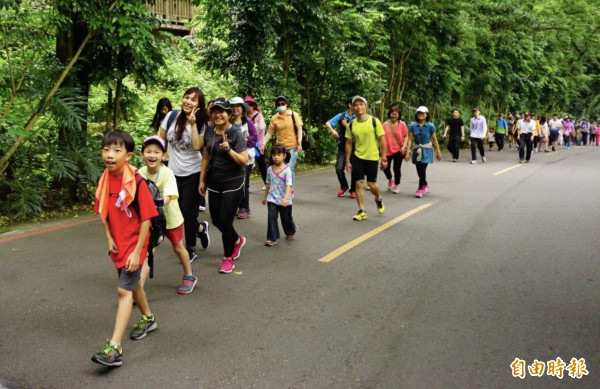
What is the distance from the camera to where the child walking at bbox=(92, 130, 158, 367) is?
4039 millimetres

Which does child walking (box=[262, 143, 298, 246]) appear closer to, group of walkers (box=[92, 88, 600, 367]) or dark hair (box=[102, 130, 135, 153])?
group of walkers (box=[92, 88, 600, 367])

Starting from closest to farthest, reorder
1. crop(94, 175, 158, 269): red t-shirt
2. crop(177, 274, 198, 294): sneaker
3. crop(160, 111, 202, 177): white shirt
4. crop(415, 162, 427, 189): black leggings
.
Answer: crop(94, 175, 158, 269): red t-shirt
crop(177, 274, 198, 294): sneaker
crop(160, 111, 202, 177): white shirt
crop(415, 162, 427, 189): black leggings

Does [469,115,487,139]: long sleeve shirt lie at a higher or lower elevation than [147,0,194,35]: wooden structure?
lower

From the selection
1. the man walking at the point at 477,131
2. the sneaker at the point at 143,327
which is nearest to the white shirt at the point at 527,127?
the man walking at the point at 477,131

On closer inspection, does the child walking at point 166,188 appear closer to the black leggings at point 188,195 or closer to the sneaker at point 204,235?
the black leggings at point 188,195

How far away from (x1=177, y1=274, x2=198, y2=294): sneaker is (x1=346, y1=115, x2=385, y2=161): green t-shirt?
4420 millimetres

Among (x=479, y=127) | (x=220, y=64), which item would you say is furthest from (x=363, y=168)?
(x=479, y=127)

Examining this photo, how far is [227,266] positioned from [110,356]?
2.41m

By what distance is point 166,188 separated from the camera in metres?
5.05

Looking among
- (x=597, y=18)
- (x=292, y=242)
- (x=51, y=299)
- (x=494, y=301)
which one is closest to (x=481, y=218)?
(x=292, y=242)

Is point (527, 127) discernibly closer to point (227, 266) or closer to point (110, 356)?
point (227, 266)

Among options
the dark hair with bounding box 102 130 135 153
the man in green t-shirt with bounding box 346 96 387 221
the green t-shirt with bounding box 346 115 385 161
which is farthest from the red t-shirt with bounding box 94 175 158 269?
the green t-shirt with bounding box 346 115 385 161

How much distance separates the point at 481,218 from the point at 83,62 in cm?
707

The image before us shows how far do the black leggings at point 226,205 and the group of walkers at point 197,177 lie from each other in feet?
0.04
